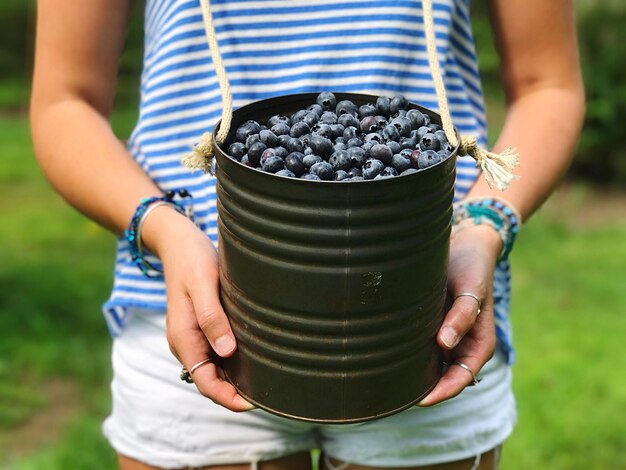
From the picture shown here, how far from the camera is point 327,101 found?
1.20 meters

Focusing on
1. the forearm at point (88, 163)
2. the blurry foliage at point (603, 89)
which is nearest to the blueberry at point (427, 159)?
the forearm at point (88, 163)

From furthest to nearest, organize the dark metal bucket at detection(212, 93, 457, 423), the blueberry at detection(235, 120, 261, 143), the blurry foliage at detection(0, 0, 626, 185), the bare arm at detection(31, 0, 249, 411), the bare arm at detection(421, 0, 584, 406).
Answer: the blurry foliage at detection(0, 0, 626, 185) → the bare arm at detection(421, 0, 584, 406) → the bare arm at detection(31, 0, 249, 411) → the blueberry at detection(235, 120, 261, 143) → the dark metal bucket at detection(212, 93, 457, 423)

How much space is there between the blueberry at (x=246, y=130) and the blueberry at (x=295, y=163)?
85 mm

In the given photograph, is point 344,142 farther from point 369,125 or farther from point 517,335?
point 517,335

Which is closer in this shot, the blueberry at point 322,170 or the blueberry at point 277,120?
the blueberry at point 322,170

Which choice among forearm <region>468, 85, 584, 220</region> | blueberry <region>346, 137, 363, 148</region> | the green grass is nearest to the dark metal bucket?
blueberry <region>346, 137, 363, 148</region>

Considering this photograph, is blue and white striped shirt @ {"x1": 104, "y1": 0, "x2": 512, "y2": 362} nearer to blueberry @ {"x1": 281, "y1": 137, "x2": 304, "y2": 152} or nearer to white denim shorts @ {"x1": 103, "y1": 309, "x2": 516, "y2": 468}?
white denim shorts @ {"x1": 103, "y1": 309, "x2": 516, "y2": 468}

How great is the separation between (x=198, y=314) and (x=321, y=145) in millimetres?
313

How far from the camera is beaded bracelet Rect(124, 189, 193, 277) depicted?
1374 mm

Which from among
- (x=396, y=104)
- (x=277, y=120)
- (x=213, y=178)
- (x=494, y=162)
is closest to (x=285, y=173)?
A: (x=277, y=120)

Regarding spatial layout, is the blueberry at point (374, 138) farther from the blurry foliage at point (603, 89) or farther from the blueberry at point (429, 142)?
the blurry foliage at point (603, 89)

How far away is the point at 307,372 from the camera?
3.71 ft

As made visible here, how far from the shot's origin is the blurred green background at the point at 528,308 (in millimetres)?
3141

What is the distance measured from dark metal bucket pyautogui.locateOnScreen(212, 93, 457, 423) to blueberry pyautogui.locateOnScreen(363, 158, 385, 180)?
0.04 metres
